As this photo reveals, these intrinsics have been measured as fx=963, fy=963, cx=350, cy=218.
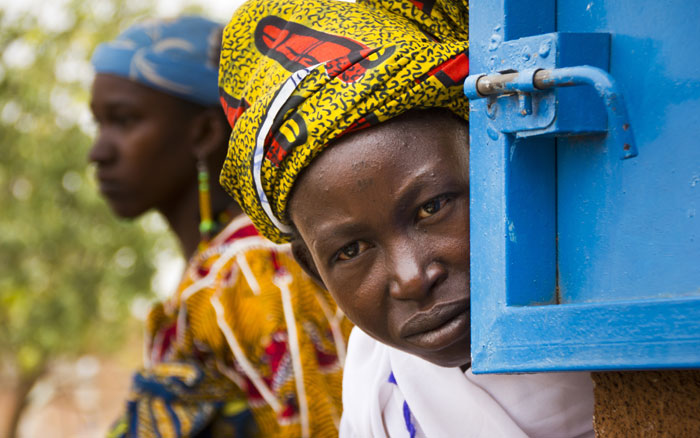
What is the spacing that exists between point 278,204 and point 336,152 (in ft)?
0.84

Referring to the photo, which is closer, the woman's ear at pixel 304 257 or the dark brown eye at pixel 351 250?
the dark brown eye at pixel 351 250

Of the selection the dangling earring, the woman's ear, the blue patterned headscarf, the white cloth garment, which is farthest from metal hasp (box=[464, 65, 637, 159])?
the blue patterned headscarf

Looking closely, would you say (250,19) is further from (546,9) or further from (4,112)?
(4,112)

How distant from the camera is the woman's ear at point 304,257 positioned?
88.2 inches

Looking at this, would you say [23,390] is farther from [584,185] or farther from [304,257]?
[584,185]

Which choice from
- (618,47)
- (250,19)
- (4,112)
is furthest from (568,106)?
(4,112)

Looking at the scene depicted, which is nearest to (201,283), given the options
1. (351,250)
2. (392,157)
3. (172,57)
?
(172,57)

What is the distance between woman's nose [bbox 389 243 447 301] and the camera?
1728mm

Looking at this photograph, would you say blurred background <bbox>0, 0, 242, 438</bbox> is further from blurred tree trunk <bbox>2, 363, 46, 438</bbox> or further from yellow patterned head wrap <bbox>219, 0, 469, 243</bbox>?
yellow patterned head wrap <bbox>219, 0, 469, 243</bbox>

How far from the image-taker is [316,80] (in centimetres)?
188

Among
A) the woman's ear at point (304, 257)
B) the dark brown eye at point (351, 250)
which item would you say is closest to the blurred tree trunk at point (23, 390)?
the woman's ear at point (304, 257)

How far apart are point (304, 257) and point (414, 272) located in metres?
0.60

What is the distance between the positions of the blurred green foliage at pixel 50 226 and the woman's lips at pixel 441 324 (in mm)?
7003

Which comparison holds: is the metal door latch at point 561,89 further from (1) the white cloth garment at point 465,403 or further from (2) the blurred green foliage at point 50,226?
(2) the blurred green foliage at point 50,226
